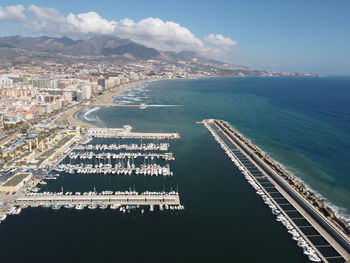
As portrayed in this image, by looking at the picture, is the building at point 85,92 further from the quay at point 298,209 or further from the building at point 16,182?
the quay at point 298,209

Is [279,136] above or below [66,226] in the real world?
above

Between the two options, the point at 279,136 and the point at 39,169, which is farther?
the point at 279,136

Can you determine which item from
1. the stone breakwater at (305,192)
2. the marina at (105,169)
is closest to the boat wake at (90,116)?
the marina at (105,169)

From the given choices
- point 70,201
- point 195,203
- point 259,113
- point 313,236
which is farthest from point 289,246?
point 259,113

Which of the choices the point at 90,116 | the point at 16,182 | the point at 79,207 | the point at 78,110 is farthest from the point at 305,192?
the point at 78,110

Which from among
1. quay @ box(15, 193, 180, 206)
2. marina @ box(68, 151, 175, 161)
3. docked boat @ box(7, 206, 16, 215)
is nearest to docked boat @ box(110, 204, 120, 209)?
quay @ box(15, 193, 180, 206)

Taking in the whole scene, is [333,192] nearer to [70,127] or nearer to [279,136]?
[279,136]

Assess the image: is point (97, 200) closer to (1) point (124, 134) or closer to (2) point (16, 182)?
(2) point (16, 182)
